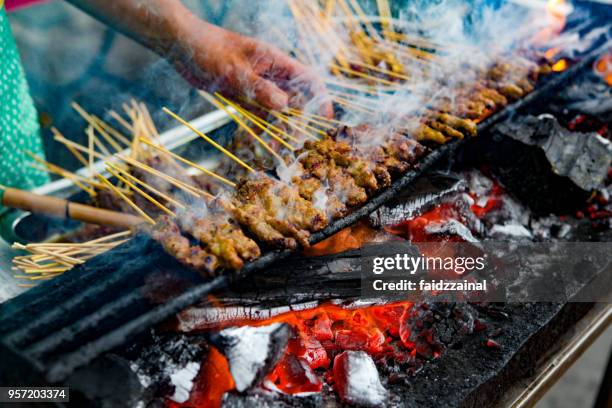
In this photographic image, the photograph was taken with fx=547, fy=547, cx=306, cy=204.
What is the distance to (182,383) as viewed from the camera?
109 inches

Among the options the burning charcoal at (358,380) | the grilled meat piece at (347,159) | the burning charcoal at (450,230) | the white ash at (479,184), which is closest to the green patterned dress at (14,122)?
the grilled meat piece at (347,159)

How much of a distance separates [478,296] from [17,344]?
8.66ft

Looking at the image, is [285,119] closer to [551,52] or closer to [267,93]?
[267,93]

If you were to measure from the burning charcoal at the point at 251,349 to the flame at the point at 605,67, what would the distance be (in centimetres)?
502

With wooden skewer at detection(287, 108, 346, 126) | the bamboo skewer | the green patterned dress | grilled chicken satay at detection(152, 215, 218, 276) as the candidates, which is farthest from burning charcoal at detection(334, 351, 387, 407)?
the green patterned dress

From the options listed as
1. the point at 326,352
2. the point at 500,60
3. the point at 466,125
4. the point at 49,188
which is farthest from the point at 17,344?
the point at 500,60

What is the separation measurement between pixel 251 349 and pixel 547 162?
2.88m

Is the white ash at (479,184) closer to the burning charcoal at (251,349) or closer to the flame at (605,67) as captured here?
the burning charcoal at (251,349)

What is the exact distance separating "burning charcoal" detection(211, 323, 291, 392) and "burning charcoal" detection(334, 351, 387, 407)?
362 millimetres

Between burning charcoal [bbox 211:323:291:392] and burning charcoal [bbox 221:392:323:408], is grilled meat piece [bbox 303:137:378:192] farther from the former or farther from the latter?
burning charcoal [bbox 221:392:323:408]

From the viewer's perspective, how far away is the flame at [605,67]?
19.6 feet

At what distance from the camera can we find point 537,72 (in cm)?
505

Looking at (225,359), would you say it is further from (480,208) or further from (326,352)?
(480,208)

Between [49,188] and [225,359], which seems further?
[49,188]
